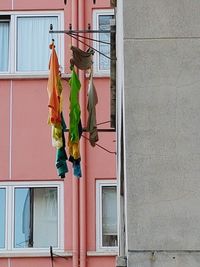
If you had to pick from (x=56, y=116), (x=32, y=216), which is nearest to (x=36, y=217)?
(x=32, y=216)

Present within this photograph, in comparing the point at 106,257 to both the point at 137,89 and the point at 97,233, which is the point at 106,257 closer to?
the point at 97,233

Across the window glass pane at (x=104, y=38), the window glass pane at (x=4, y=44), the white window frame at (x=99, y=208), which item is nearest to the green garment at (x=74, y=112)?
the white window frame at (x=99, y=208)

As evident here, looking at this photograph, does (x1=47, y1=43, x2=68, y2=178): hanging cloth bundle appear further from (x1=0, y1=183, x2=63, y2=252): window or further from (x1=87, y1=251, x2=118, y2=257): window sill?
(x1=0, y1=183, x2=63, y2=252): window

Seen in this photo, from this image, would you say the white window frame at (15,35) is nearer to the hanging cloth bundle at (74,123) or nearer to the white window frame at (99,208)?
the white window frame at (99,208)

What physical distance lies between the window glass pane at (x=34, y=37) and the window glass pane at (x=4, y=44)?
0.29m

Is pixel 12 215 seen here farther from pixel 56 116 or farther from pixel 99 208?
pixel 56 116

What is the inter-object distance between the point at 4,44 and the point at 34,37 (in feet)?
2.26

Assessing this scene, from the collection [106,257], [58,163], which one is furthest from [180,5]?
[106,257]

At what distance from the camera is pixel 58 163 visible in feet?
45.3

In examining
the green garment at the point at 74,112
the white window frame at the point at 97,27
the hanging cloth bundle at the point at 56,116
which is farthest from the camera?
the white window frame at the point at 97,27

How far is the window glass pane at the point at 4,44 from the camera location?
65.3 feet

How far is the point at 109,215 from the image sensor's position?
1880 centimetres

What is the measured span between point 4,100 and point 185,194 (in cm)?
1245

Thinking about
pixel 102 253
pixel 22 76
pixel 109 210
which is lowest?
pixel 102 253
